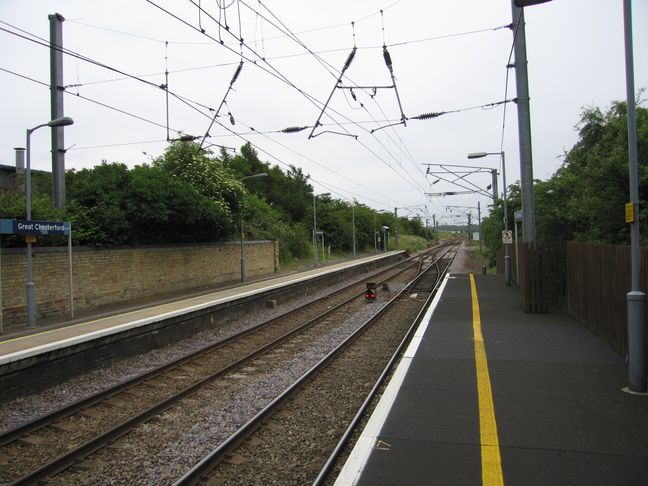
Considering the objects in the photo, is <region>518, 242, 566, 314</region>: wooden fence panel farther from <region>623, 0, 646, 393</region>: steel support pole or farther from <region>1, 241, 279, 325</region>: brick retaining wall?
<region>1, 241, 279, 325</region>: brick retaining wall

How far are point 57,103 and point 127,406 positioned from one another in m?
13.5

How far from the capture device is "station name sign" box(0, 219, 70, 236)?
494 inches

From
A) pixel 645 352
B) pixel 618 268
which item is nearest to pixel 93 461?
pixel 645 352

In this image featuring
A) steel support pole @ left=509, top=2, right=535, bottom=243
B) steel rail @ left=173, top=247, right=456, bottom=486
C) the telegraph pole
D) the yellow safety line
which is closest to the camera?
the yellow safety line

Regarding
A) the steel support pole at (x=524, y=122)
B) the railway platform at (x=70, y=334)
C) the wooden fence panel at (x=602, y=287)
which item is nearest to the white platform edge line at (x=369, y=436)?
the wooden fence panel at (x=602, y=287)

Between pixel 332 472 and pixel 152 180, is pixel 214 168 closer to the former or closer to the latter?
pixel 152 180

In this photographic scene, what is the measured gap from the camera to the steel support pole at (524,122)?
1195 centimetres

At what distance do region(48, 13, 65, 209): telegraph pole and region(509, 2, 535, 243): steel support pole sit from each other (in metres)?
13.8

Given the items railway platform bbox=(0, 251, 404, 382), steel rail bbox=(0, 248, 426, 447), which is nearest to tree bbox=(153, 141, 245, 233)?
railway platform bbox=(0, 251, 404, 382)

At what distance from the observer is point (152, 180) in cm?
2055

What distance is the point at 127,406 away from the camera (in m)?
7.01

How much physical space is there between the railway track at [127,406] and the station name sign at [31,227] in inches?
257

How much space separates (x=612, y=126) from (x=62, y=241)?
16731mm

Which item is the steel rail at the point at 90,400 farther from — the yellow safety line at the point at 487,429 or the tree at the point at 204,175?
the tree at the point at 204,175
